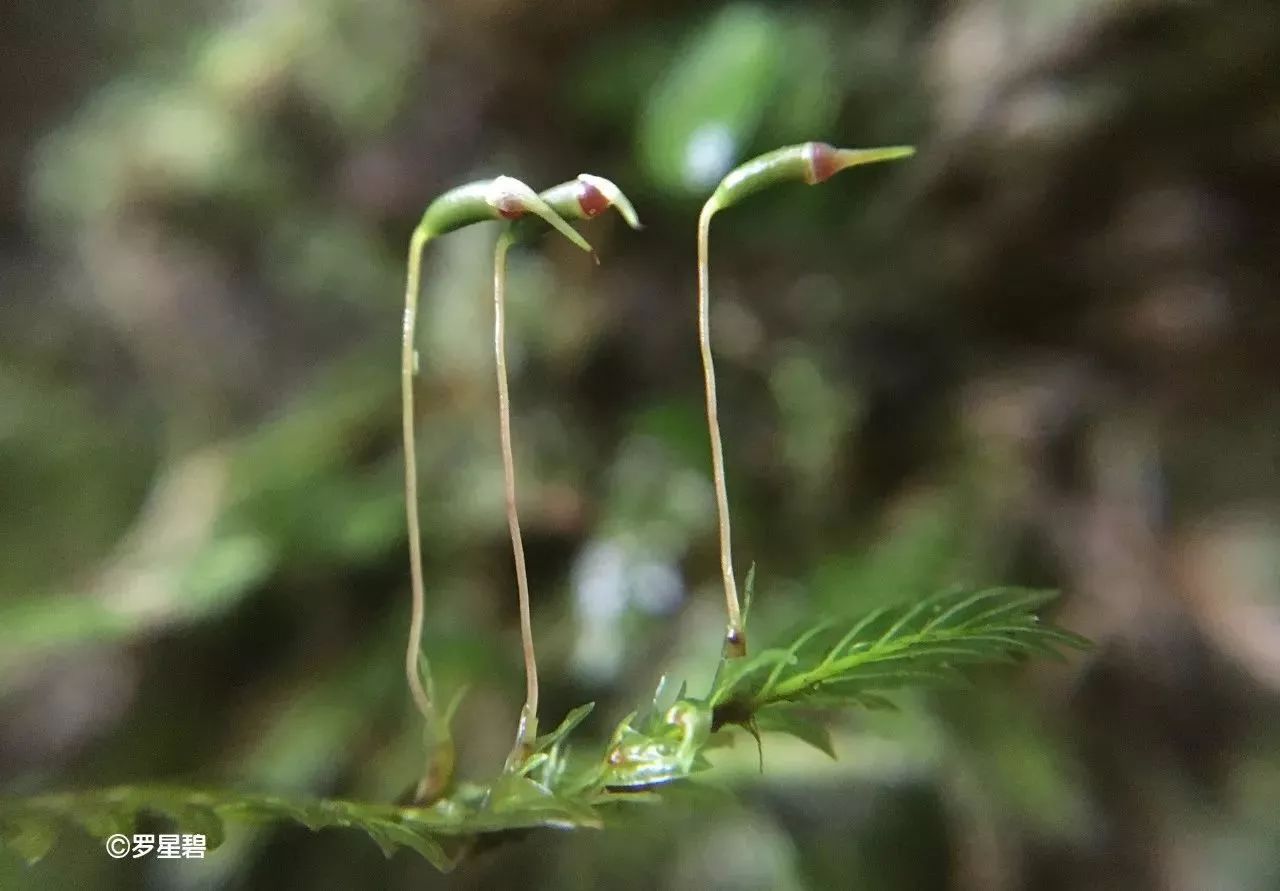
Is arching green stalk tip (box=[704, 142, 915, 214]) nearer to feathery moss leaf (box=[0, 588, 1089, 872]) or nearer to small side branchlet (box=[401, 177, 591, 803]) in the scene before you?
small side branchlet (box=[401, 177, 591, 803])

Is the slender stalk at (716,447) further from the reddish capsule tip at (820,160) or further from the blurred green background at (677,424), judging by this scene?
the blurred green background at (677,424)

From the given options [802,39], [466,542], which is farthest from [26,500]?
[802,39]

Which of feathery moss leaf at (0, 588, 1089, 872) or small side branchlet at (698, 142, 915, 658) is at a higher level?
small side branchlet at (698, 142, 915, 658)

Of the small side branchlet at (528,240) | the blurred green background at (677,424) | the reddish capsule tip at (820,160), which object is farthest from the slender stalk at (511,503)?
the blurred green background at (677,424)

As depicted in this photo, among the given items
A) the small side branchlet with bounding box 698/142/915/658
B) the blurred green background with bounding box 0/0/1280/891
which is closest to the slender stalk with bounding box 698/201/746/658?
the small side branchlet with bounding box 698/142/915/658

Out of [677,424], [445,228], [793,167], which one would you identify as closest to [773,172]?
[793,167]

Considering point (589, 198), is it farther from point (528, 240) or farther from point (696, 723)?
point (696, 723)
